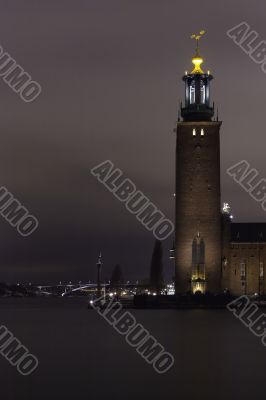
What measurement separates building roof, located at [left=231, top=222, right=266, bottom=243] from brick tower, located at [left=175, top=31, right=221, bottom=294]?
5.80 metres

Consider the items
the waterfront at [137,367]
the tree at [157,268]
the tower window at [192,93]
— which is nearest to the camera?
the waterfront at [137,367]

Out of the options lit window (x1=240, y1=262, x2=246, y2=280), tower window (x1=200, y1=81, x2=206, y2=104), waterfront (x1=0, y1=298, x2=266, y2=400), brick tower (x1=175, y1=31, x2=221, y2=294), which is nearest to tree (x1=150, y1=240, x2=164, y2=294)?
lit window (x1=240, y1=262, x2=246, y2=280)

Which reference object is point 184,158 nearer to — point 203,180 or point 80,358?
point 203,180

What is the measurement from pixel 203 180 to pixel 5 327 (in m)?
23.0

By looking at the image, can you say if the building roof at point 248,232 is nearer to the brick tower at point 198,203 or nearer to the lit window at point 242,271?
the lit window at point 242,271

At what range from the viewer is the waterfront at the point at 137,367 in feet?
89.2

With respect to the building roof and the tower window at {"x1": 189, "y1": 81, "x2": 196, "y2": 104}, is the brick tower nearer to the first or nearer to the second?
the tower window at {"x1": 189, "y1": 81, "x2": 196, "y2": 104}

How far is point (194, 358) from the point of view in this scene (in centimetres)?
3512

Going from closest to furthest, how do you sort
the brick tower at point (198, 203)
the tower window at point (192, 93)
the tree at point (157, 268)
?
the brick tower at point (198, 203)
the tower window at point (192, 93)
the tree at point (157, 268)

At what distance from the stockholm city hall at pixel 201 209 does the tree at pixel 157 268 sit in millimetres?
23901

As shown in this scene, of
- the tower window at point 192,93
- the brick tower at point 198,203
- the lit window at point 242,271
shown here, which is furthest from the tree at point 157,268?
the tower window at point 192,93

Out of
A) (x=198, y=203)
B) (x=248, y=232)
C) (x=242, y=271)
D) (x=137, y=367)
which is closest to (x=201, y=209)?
(x=198, y=203)

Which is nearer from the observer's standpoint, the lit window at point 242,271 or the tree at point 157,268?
the lit window at point 242,271

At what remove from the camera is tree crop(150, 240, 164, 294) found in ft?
322
